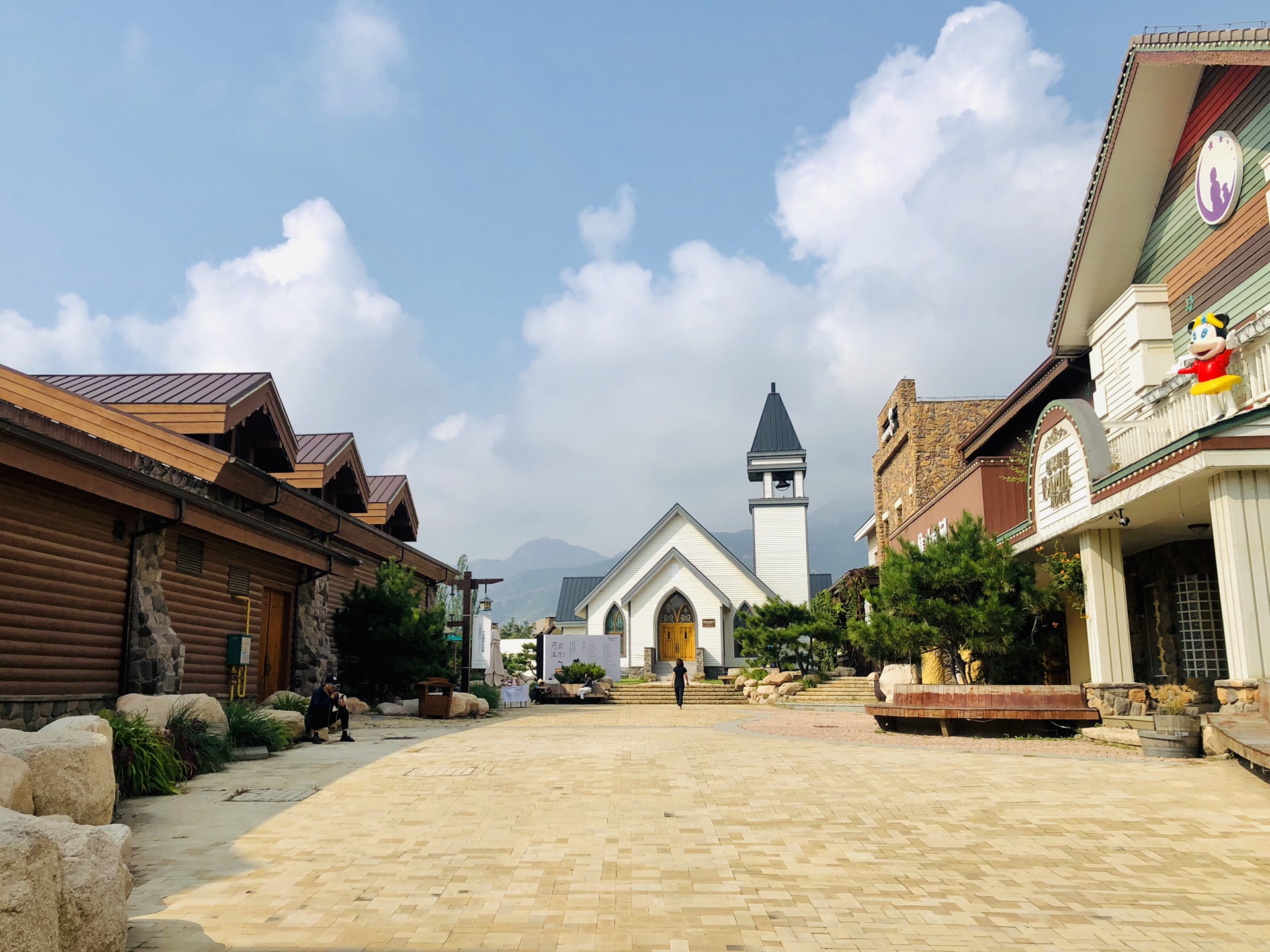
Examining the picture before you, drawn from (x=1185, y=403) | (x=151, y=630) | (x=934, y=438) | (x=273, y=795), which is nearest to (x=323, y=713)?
(x=151, y=630)

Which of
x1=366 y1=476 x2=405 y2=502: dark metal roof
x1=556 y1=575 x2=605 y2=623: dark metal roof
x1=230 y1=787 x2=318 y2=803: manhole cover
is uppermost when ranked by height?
x1=366 y1=476 x2=405 y2=502: dark metal roof

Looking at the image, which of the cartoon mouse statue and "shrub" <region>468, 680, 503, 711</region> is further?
"shrub" <region>468, 680, 503, 711</region>

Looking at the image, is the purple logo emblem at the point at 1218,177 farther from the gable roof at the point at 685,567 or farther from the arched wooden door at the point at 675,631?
the arched wooden door at the point at 675,631

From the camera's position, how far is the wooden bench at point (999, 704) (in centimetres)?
1518

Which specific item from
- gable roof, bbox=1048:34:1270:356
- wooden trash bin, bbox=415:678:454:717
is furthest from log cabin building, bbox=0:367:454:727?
gable roof, bbox=1048:34:1270:356

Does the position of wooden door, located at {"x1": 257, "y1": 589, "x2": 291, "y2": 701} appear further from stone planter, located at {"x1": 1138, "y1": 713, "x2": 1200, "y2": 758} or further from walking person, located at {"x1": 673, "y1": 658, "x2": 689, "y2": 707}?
stone planter, located at {"x1": 1138, "y1": 713, "x2": 1200, "y2": 758}

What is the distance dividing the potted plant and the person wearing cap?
11590 millimetres

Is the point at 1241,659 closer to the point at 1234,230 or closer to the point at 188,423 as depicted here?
the point at 1234,230

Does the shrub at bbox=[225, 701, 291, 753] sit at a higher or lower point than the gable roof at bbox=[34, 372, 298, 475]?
lower

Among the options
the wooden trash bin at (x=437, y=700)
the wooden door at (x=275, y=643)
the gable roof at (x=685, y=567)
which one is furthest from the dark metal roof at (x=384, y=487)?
the gable roof at (x=685, y=567)

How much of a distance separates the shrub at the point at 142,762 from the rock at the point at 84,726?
1.00m

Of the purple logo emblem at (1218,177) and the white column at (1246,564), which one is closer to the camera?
the white column at (1246,564)

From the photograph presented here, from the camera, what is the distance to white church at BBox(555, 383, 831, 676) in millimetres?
43125

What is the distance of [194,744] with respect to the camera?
1118cm
